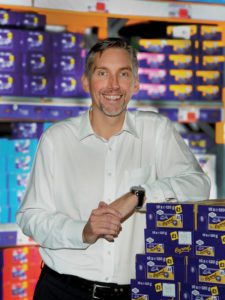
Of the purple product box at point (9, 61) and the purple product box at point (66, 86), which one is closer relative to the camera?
the purple product box at point (9, 61)

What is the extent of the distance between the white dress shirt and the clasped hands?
0.21 feet

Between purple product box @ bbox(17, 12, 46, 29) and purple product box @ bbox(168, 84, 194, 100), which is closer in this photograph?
purple product box @ bbox(17, 12, 46, 29)

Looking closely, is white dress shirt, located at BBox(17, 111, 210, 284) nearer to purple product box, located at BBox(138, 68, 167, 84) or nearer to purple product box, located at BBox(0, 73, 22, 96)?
purple product box, located at BBox(0, 73, 22, 96)

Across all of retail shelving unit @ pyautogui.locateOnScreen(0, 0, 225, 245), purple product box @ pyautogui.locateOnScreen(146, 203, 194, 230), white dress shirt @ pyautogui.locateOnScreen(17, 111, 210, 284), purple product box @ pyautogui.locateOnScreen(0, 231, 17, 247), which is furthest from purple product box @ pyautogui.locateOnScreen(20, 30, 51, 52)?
purple product box @ pyautogui.locateOnScreen(146, 203, 194, 230)

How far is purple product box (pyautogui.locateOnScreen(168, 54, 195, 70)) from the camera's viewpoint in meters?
4.34

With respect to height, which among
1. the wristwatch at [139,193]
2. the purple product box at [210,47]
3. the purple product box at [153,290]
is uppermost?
the purple product box at [210,47]

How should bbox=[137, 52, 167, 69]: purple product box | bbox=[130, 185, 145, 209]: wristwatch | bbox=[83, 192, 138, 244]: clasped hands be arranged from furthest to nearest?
bbox=[137, 52, 167, 69]: purple product box
bbox=[130, 185, 145, 209]: wristwatch
bbox=[83, 192, 138, 244]: clasped hands

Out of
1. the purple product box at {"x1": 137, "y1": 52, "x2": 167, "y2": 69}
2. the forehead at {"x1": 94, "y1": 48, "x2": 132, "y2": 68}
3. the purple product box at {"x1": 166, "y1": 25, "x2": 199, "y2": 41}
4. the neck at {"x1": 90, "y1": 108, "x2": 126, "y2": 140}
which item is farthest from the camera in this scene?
the purple product box at {"x1": 166, "y1": 25, "x2": 199, "y2": 41}

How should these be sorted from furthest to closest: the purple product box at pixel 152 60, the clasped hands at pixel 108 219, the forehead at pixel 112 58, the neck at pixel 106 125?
1. the purple product box at pixel 152 60
2. the neck at pixel 106 125
3. the forehead at pixel 112 58
4. the clasped hands at pixel 108 219

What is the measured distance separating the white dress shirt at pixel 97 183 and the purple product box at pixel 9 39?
168 centimetres

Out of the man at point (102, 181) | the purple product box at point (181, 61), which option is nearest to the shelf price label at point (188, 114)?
the purple product box at point (181, 61)

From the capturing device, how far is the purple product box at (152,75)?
427 centimetres

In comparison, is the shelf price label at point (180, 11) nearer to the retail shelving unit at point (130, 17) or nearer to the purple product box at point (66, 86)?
the retail shelving unit at point (130, 17)

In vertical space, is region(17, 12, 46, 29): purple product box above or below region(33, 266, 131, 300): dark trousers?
above
